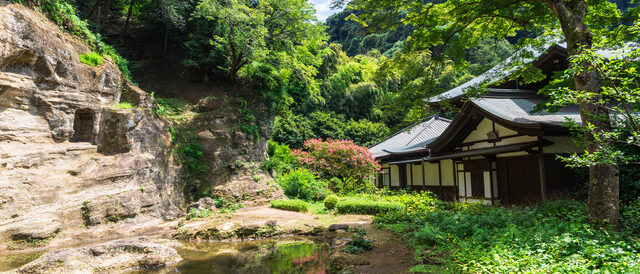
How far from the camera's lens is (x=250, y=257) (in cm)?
738

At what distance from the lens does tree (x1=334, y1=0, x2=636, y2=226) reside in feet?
19.9

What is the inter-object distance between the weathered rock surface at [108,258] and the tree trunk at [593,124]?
8.50 metres

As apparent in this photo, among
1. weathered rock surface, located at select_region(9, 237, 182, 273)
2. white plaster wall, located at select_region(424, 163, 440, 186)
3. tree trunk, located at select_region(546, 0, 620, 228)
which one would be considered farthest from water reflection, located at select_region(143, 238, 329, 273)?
white plaster wall, located at select_region(424, 163, 440, 186)

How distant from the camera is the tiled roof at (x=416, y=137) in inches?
698

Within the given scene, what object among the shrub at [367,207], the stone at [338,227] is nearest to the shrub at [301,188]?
the shrub at [367,207]

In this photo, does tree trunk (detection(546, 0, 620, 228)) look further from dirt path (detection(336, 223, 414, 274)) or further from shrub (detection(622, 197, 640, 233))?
dirt path (detection(336, 223, 414, 274))

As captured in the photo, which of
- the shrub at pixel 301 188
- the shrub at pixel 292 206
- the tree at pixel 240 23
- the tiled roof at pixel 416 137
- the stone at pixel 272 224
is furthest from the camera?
the tiled roof at pixel 416 137

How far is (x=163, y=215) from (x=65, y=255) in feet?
18.4

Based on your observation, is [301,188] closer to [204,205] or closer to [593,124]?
[204,205]

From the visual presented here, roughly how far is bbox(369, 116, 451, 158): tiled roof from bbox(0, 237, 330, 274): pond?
9.84 m

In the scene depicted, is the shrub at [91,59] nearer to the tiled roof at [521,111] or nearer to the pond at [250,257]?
the pond at [250,257]

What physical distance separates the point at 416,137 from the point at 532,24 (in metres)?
11.0

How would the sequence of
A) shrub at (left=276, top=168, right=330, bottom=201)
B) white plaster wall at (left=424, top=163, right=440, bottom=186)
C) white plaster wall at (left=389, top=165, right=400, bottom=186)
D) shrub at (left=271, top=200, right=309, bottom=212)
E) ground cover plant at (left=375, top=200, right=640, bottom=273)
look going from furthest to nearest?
white plaster wall at (left=389, top=165, right=400, bottom=186)
shrub at (left=276, top=168, right=330, bottom=201)
white plaster wall at (left=424, top=163, right=440, bottom=186)
shrub at (left=271, top=200, right=309, bottom=212)
ground cover plant at (left=375, top=200, right=640, bottom=273)

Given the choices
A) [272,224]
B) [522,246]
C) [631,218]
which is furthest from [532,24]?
[272,224]
